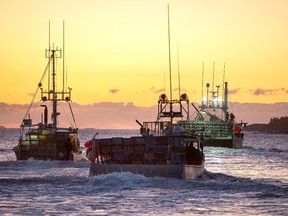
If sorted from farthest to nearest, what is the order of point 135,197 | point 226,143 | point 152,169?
point 226,143
point 152,169
point 135,197

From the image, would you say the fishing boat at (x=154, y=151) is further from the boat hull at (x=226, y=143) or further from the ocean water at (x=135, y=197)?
the boat hull at (x=226, y=143)

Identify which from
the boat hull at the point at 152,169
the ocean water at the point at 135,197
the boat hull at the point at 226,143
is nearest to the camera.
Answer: the ocean water at the point at 135,197

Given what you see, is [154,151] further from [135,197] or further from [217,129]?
[217,129]

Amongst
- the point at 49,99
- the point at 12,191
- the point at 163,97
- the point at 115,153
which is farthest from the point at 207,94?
the point at 12,191

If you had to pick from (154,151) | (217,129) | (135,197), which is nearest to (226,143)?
(217,129)

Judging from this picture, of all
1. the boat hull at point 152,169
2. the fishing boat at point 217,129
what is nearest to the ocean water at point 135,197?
the boat hull at point 152,169

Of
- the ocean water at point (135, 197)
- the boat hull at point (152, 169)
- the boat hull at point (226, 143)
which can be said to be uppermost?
the boat hull at point (226, 143)

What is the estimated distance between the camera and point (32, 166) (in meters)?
65.9

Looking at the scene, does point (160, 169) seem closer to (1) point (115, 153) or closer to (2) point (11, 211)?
(1) point (115, 153)

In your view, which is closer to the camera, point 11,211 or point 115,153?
point 11,211

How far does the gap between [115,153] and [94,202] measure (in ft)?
46.3

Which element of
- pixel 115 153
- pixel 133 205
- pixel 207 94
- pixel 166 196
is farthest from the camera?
pixel 207 94

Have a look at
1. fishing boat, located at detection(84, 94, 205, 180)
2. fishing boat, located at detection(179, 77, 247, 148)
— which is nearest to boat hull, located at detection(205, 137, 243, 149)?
fishing boat, located at detection(179, 77, 247, 148)

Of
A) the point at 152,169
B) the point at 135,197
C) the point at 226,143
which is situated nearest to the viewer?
the point at 135,197
